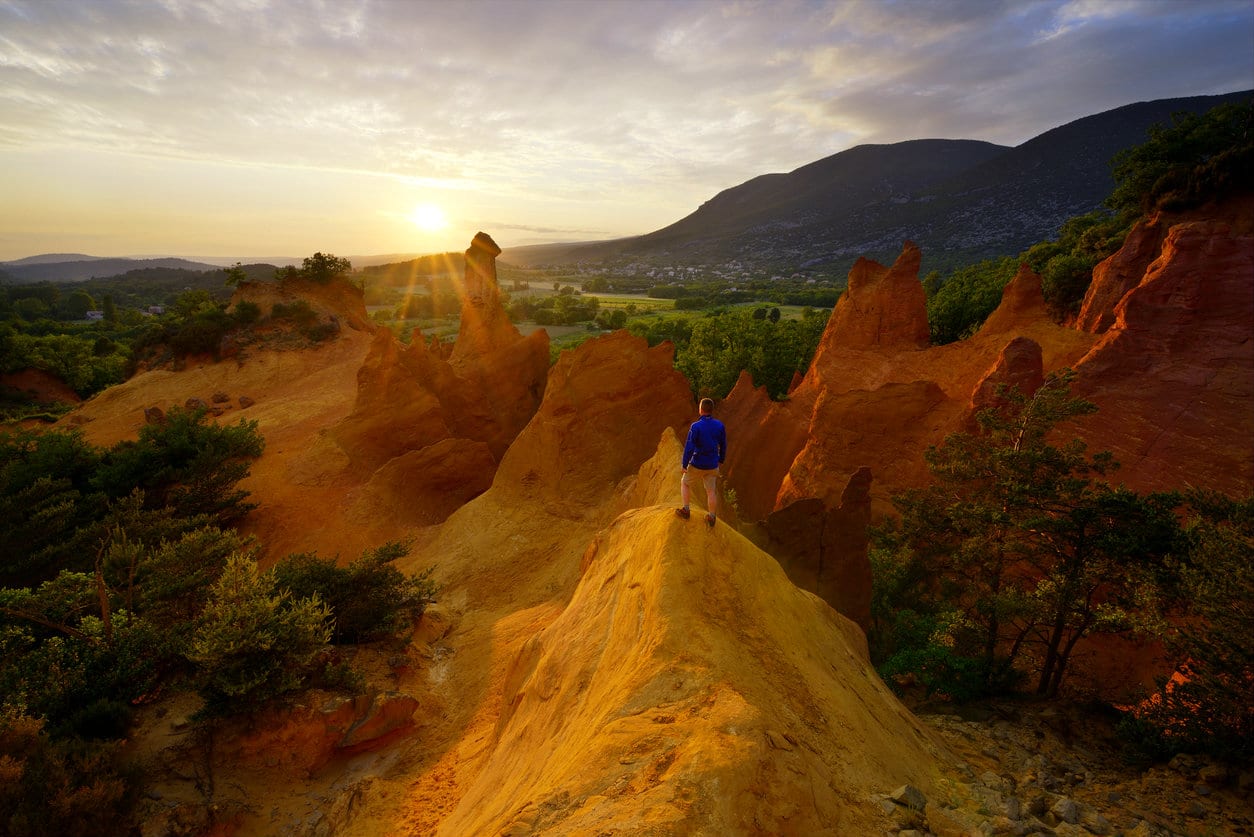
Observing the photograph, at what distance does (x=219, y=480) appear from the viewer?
23516mm

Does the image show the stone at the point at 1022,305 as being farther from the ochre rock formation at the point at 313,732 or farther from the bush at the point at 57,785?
the bush at the point at 57,785

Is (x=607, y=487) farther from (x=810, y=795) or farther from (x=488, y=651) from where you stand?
(x=810, y=795)

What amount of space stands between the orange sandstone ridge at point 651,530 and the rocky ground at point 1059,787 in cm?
53

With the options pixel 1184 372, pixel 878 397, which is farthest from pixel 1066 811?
pixel 1184 372

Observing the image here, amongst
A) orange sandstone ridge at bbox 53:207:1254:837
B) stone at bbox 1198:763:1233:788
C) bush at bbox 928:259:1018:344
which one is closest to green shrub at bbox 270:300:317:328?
orange sandstone ridge at bbox 53:207:1254:837

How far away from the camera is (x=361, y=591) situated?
595 inches

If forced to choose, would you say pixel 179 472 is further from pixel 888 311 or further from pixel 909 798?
pixel 888 311

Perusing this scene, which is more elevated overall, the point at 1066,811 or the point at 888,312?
the point at 888,312

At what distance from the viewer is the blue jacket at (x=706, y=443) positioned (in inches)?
346

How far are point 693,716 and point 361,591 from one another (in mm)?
12778

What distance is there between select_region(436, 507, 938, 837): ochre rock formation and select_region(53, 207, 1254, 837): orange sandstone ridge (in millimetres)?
35

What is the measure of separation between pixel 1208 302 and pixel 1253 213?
11378 millimetres

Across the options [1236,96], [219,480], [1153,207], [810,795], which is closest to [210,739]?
[810,795]

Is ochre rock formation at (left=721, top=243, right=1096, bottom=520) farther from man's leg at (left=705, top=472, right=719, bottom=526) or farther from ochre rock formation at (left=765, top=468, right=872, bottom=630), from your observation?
man's leg at (left=705, top=472, right=719, bottom=526)
